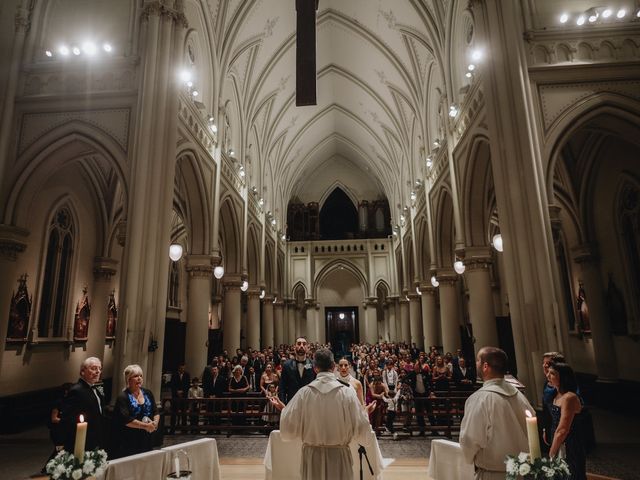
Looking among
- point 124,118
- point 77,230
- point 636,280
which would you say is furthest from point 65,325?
point 636,280

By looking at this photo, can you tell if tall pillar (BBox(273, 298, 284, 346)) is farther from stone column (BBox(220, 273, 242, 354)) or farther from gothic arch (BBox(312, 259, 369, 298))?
stone column (BBox(220, 273, 242, 354))

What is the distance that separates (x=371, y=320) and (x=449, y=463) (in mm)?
25565

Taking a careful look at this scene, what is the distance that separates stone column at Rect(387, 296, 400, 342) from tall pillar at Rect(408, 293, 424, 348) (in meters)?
4.78

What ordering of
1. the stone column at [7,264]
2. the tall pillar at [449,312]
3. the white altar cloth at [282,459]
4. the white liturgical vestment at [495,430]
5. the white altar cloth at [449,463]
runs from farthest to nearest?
the tall pillar at [449,312] → the stone column at [7,264] → the white altar cloth at [282,459] → the white altar cloth at [449,463] → the white liturgical vestment at [495,430]

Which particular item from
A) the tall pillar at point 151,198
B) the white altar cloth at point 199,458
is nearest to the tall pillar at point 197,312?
the tall pillar at point 151,198

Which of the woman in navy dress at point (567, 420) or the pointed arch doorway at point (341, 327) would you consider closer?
the woman in navy dress at point (567, 420)

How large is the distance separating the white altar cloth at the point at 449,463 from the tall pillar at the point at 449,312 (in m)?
11.6

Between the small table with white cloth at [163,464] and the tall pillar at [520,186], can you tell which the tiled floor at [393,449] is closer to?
the tall pillar at [520,186]

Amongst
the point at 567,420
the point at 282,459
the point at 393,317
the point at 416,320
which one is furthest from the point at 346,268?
the point at 567,420

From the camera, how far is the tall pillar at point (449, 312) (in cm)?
1565

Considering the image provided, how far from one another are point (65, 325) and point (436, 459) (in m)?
11.3

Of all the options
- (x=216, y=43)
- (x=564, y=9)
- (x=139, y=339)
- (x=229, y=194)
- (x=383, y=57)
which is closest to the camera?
(x=139, y=339)

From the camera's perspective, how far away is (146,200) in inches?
346

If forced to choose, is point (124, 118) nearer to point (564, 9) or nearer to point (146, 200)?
point (146, 200)
